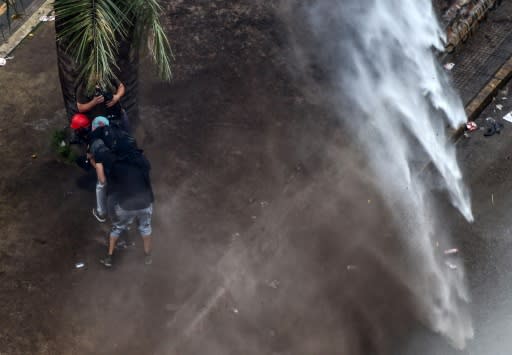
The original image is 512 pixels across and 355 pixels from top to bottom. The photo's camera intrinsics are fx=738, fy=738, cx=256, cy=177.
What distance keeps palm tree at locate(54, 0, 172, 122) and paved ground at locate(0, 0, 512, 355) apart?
1.17 metres

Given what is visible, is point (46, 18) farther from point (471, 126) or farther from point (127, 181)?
point (471, 126)

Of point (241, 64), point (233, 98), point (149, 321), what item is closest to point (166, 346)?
point (149, 321)

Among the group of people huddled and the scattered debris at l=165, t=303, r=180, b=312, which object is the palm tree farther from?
the scattered debris at l=165, t=303, r=180, b=312

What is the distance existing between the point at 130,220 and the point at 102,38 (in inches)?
76.0

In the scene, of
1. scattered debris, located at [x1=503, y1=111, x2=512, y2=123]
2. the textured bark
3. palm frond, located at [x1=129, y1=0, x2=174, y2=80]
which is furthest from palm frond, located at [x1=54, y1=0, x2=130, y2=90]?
scattered debris, located at [x1=503, y1=111, x2=512, y2=123]

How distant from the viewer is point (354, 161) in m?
9.70

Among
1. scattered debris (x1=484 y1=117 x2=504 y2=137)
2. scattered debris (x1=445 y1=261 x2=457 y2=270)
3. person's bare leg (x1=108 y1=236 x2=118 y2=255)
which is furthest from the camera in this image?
scattered debris (x1=484 y1=117 x2=504 y2=137)

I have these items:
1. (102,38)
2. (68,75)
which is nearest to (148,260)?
(68,75)

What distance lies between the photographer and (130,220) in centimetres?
786

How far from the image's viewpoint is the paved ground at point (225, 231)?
25.1 ft

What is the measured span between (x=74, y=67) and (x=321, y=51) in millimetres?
4284

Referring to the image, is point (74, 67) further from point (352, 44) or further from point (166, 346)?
point (352, 44)

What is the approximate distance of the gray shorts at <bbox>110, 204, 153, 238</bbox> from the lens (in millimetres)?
7700

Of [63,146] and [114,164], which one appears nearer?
[114,164]
